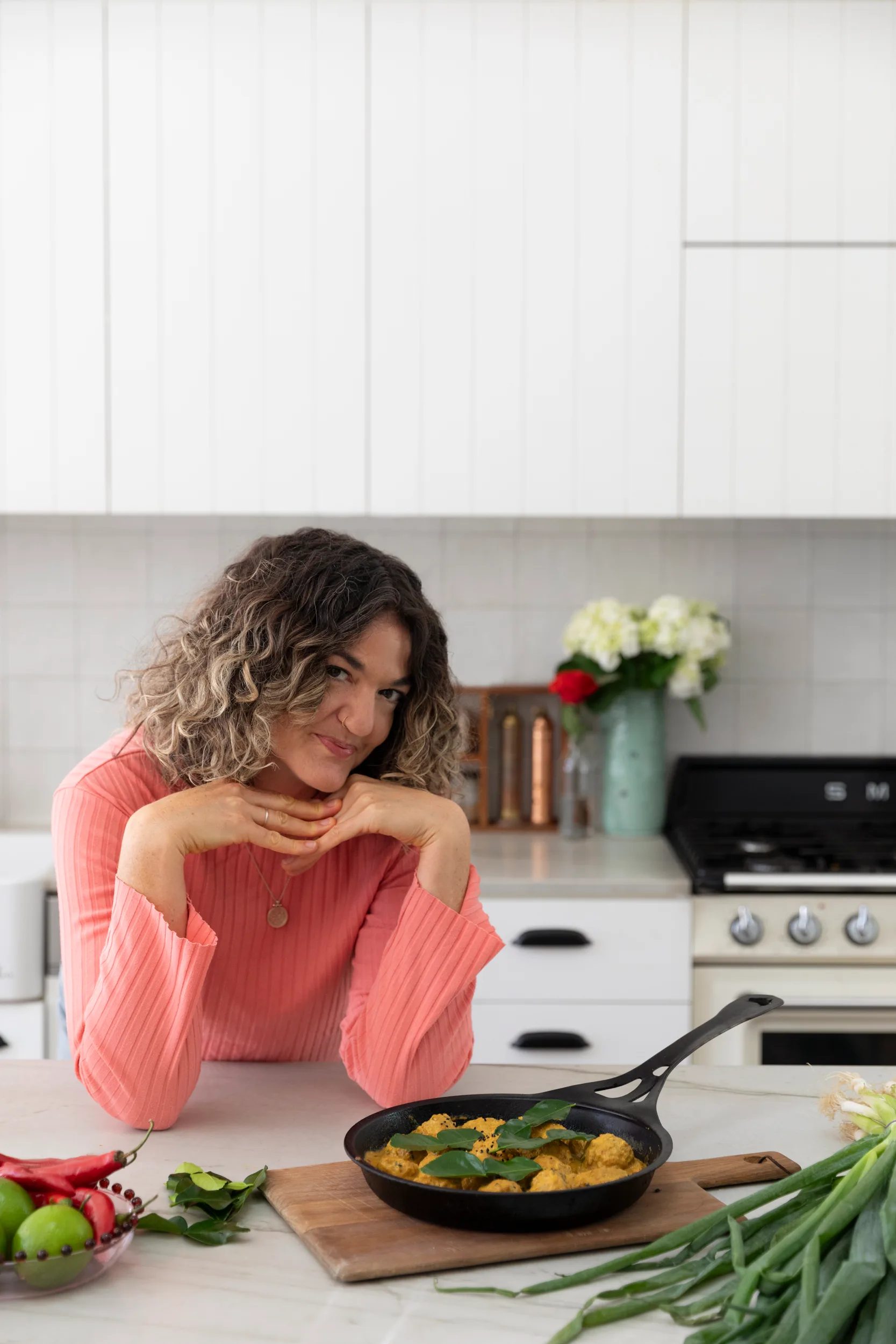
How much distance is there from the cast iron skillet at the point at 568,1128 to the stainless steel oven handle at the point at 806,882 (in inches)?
44.7

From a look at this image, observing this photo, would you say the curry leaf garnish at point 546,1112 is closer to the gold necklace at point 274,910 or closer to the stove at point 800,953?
the gold necklace at point 274,910

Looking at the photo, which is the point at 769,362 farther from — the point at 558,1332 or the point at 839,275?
the point at 558,1332

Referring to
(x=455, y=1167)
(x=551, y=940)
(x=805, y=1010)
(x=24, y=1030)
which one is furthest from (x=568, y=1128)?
(x=24, y=1030)

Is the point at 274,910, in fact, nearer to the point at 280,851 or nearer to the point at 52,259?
the point at 280,851

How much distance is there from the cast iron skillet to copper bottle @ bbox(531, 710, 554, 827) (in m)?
1.65

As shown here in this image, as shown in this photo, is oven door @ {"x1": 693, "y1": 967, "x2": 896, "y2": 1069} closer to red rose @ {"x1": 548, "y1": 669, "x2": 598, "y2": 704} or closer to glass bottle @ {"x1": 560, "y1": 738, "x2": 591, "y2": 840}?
glass bottle @ {"x1": 560, "y1": 738, "x2": 591, "y2": 840}

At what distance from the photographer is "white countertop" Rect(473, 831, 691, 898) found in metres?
2.43

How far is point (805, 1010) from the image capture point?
2404 mm

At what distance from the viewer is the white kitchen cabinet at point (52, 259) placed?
253 centimetres

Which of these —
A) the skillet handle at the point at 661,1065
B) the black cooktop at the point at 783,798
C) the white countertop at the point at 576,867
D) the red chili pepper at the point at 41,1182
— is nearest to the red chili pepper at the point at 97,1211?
the red chili pepper at the point at 41,1182

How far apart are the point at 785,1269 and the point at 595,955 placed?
5.23ft

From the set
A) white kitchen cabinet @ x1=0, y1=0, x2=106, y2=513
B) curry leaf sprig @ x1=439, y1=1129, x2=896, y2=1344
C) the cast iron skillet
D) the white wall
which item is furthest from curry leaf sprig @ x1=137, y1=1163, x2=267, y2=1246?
the white wall

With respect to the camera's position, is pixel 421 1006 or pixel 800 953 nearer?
pixel 421 1006

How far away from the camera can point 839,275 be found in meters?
2.55
